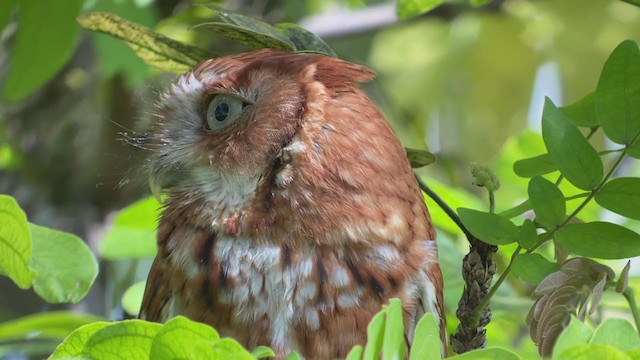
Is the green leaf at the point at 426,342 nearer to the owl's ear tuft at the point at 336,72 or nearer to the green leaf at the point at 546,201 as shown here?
the green leaf at the point at 546,201

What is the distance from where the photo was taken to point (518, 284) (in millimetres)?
2270

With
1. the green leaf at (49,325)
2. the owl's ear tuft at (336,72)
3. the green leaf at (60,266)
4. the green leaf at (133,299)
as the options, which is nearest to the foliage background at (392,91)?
the green leaf at (49,325)

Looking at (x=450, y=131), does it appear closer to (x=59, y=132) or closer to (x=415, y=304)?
(x=59, y=132)

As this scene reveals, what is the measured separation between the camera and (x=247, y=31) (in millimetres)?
1214

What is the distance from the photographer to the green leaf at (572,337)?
0.85 metres

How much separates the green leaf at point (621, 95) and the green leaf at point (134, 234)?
0.95 metres

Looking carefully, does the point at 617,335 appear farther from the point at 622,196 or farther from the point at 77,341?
the point at 77,341

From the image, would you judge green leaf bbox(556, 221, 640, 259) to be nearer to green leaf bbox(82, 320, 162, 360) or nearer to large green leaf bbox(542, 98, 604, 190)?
large green leaf bbox(542, 98, 604, 190)

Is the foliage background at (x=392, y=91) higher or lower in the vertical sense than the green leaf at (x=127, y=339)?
lower

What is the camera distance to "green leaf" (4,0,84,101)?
1.62 meters

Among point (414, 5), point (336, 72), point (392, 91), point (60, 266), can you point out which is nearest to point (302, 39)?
point (336, 72)

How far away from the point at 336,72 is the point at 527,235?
39 cm

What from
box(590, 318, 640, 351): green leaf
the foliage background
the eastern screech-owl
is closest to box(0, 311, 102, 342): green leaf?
the foliage background

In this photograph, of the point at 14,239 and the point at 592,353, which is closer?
the point at 592,353
